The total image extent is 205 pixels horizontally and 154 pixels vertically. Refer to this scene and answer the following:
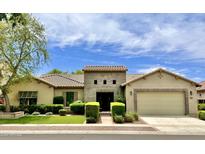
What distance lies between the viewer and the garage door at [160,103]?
2105cm

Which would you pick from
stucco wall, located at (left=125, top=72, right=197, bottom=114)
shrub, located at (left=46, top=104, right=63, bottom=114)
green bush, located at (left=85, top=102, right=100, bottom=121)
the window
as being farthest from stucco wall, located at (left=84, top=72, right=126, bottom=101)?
green bush, located at (left=85, top=102, right=100, bottom=121)

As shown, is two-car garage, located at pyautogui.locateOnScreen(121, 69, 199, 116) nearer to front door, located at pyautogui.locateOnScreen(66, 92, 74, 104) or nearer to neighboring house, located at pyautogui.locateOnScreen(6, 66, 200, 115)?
neighboring house, located at pyautogui.locateOnScreen(6, 66, 200, 115)

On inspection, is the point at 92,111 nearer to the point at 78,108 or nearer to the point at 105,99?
the point at 78,108

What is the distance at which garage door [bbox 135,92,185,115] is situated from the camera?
21.0 m

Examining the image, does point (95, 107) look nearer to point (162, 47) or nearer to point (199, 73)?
point (162, 47)

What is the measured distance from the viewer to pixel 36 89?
23469 mm

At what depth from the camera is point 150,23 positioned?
1426 cm

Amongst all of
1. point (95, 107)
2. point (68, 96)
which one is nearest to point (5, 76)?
point (68, 96)

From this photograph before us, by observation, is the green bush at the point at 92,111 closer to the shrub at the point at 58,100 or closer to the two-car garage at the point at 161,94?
the two-car garage at the point at 161,94

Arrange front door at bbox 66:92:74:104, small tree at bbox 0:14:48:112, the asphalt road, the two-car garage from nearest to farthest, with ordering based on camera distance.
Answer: the asphalt road, small tree at bbox 0:14:48:112, the two-car garage, front door at bbox 66:92:74:104

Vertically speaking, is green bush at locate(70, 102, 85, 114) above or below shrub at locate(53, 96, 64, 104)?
below

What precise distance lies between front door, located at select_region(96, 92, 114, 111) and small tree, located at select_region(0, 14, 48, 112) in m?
6.06
